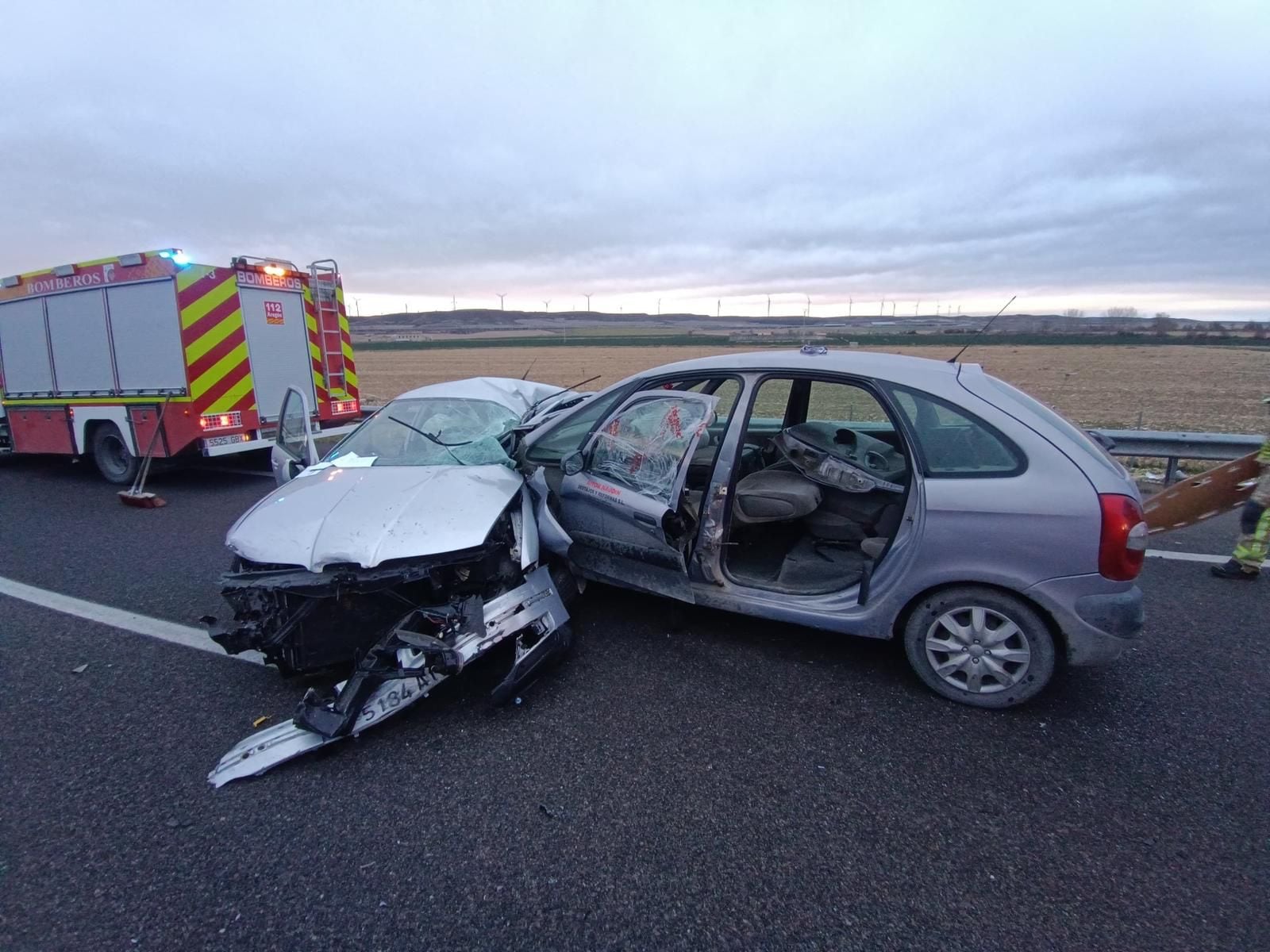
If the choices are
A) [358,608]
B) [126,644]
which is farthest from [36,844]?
[126,644]

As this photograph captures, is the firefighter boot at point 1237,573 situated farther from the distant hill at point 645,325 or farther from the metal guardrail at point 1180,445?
the distant hill at point 645,325

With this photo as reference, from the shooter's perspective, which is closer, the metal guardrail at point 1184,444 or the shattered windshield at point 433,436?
the shattered windshield at point 433,436

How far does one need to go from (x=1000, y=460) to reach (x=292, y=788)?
3.15 m

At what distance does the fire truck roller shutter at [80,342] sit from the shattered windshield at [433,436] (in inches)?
211

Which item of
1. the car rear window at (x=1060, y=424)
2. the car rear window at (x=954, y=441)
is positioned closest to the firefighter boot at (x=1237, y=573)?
the car rear window at (x=1060, y=424)

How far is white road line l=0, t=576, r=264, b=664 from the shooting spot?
359 centimetres

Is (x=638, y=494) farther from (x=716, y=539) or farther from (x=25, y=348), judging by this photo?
Answer: (x=25, y=348)

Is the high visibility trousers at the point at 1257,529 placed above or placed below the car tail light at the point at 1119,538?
below

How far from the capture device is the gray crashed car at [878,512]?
8.87 feet

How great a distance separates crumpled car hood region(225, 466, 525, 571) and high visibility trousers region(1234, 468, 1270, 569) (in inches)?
181

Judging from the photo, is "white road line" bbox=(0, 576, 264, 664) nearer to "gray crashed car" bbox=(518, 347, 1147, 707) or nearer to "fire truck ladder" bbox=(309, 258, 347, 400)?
"gray crashed car" bbox=(518, 347, 1147, 707)

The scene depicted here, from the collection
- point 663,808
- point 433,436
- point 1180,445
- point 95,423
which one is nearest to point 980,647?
point 663,808

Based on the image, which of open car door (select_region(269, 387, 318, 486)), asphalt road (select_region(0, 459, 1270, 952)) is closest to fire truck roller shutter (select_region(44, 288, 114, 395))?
open car door (select_region(269, 387, 318, 486))

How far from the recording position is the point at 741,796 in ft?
7.93
